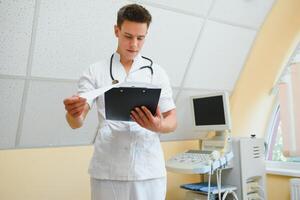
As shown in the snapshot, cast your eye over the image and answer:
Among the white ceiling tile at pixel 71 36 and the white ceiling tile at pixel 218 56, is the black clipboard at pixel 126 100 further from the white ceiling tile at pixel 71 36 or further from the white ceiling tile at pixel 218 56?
the white ceiling tile at pixel 218 56

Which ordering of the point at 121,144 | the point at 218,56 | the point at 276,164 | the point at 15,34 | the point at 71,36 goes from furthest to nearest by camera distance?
the point at 276,164
the point at 218,56
the point at 71,36
the point at 15,34
the point at 121,144

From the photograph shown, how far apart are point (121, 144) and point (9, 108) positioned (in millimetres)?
1081

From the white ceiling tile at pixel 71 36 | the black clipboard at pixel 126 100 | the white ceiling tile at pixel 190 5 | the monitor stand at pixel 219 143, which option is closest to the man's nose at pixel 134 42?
the black clipboard at pixel 126 100

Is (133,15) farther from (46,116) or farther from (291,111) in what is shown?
(291,111)

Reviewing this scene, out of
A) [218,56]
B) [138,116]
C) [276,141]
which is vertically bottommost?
[138,116]

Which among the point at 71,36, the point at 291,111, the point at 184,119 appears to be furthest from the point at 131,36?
the point at 291,111

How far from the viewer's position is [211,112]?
2.74 m

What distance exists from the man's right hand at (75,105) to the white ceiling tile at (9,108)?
958mm

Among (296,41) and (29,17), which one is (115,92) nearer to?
(29,17)

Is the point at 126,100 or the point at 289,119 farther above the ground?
the point at 289,119

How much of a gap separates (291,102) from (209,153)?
36.6 inches

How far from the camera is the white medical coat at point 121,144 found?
1.34 m

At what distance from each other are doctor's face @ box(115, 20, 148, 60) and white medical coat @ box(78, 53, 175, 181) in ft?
0.20

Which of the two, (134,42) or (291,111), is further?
(291,111)
